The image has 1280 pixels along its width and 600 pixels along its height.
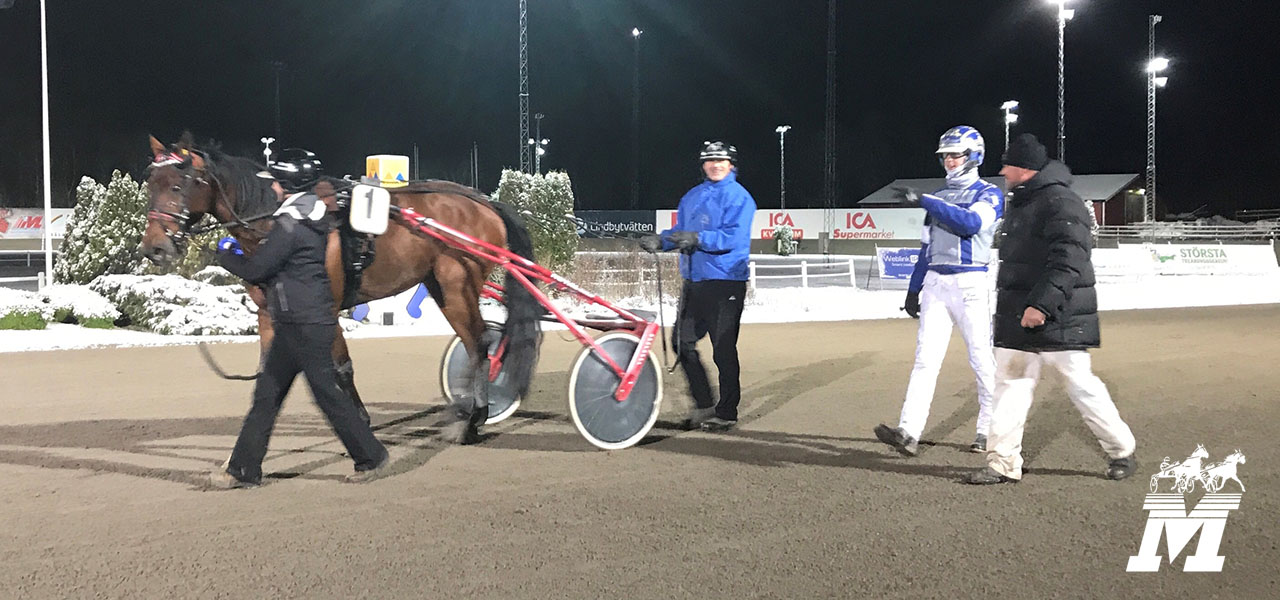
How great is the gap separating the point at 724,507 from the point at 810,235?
3880cm

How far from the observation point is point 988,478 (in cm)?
509

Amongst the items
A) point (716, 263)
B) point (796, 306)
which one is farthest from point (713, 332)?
point (796, 306)

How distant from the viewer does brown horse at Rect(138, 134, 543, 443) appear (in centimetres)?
534

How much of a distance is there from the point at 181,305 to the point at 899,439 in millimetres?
10704

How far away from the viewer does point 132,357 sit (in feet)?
35.4

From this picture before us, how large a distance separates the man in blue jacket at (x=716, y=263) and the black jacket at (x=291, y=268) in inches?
84.1

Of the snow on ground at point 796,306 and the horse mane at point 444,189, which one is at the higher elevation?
the horse mane at point 444,189

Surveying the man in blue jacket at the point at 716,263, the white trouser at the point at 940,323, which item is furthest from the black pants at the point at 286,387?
the white trouser at the point at 940,323

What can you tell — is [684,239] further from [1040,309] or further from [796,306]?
[796,306]

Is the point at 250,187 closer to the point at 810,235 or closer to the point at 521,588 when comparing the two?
the point at 521,588

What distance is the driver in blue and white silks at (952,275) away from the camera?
17.9ft

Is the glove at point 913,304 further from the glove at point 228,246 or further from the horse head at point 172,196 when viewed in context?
the horse head at point 172,196

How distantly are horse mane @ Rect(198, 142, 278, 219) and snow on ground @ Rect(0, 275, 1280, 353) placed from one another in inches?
96.9

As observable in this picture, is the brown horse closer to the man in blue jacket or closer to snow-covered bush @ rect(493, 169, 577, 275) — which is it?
the man in blue jacket
